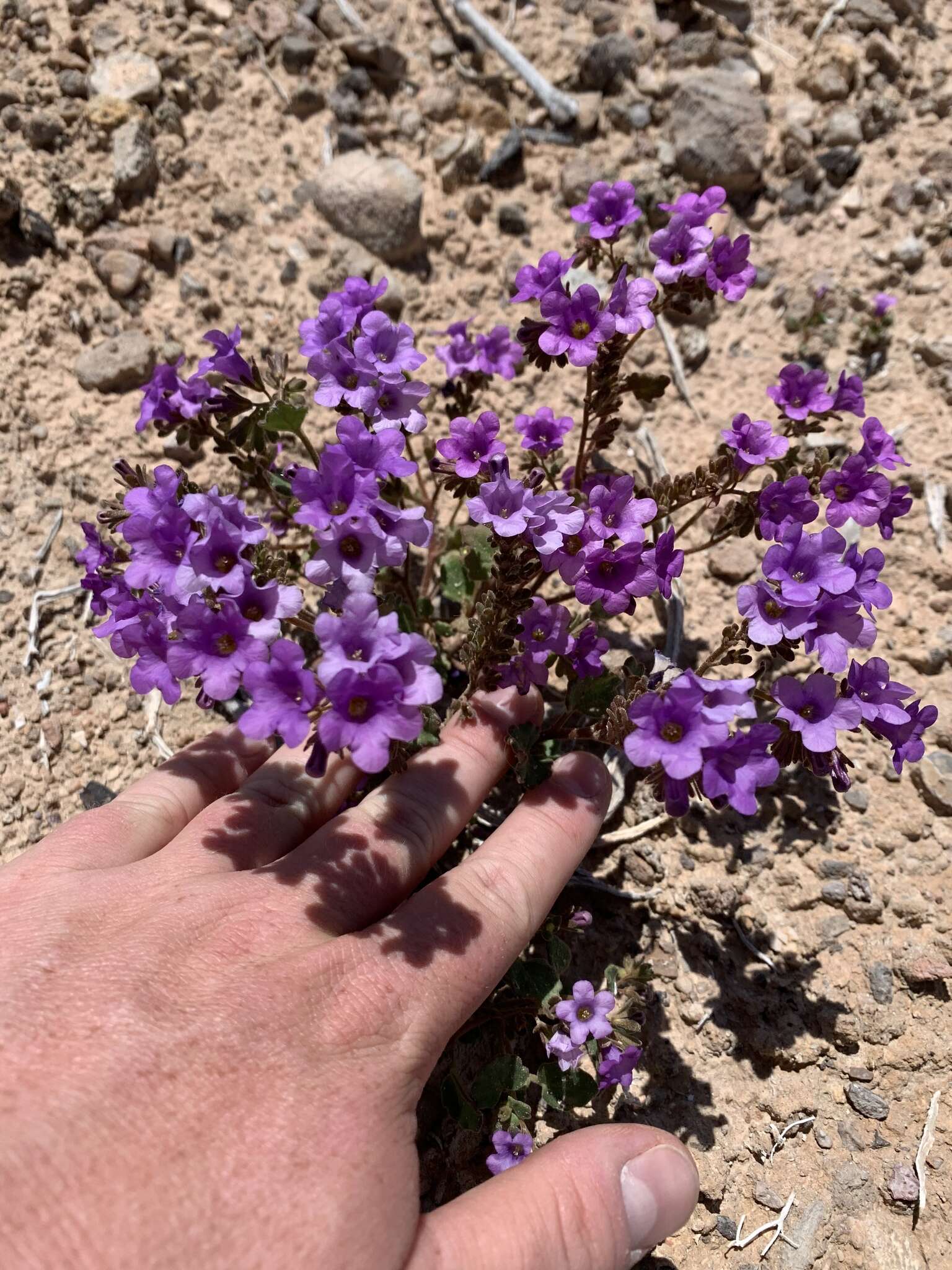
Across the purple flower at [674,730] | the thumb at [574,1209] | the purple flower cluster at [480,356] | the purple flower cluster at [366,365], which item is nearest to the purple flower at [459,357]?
the purple flower cluster at [480,356]

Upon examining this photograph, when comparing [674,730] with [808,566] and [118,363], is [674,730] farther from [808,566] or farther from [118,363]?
[118,363]

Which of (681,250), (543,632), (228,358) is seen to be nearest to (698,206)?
(681,250)

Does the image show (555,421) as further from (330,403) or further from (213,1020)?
(213,1020)

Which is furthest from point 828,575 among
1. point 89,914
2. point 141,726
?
point 141,726

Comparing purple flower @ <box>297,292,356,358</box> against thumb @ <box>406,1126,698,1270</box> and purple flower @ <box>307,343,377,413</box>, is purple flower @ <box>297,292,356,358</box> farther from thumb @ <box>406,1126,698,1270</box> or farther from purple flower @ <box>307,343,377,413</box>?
thumb @ <box>406,1126,698,1270</box>

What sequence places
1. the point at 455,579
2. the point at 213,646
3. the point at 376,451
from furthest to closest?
1. the point at 455,579
2. the point at 376,451
3. the point at 213,646

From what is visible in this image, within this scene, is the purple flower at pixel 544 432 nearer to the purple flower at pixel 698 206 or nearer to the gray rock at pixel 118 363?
the purple flower at pixel 698 206
